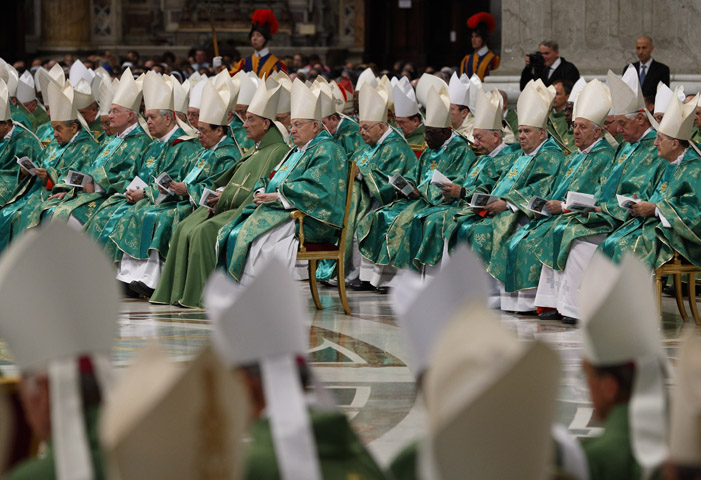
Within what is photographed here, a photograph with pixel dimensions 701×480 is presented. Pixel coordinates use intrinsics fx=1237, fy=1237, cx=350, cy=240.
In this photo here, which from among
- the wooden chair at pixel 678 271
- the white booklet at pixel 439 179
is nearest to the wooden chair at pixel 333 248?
the white booklet at pixel 439 179

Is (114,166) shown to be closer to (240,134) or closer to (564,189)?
(240,134)

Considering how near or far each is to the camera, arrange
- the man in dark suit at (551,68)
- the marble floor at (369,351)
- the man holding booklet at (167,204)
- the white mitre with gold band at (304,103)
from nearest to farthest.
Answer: the marble floor at (369,351), the white mitre with gold band at (304,103), the man holding booklet at (167,204), the man in dark suit at (551,68)

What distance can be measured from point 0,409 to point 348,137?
7665 millimetres

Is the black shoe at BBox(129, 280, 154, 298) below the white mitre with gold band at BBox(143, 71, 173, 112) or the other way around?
below

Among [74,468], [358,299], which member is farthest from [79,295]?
[358,299]

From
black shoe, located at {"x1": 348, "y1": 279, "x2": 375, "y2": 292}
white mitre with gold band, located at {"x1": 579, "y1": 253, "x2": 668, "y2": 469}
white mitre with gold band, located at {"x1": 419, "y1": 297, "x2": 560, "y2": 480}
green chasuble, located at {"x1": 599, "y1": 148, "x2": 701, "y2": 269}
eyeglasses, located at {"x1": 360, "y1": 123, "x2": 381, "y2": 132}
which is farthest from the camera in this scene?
black shoe, located at {"x1": 348, "y1": 279, "x2": 375, "y2": 292}

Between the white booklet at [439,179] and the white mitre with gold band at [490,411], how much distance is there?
22.0ft

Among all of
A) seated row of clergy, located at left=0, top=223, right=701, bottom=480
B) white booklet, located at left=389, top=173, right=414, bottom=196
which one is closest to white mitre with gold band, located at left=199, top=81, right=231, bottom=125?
white booklet, located at left=389, top=173, right=414, bottom=196

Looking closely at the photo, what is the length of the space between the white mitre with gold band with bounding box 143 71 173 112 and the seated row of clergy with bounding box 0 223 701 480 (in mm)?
6837

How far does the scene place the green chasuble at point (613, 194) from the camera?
7.65 metres

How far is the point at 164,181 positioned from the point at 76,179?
0.97 m

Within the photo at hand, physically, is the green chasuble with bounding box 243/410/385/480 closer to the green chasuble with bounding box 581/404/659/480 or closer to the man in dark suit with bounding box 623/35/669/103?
the green chasuble with bounding box 581/404/659/480

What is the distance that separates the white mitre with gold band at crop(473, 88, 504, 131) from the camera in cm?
890

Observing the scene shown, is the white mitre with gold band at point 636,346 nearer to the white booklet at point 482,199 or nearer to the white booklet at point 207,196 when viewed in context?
the white booklet at point 482,199
